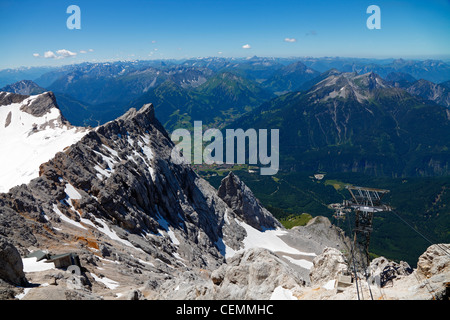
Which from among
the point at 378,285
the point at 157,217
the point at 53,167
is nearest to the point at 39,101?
the point at 53,167

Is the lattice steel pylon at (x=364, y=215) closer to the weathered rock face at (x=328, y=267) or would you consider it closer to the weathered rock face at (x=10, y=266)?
the weathered rock face at (x=328, y=267)

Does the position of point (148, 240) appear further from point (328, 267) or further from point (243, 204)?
point (243, 204)

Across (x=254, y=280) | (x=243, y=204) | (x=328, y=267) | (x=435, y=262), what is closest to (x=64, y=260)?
(x=254, y=280)

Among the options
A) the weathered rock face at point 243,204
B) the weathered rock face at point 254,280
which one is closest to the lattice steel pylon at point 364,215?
the weathered rock face at point 254,280

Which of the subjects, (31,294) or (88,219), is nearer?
(31,294)

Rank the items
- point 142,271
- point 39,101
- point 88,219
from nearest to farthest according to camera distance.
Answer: point 142,271 → point 88,219 → point 39,101

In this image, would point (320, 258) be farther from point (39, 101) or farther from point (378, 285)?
point (39, 101)
